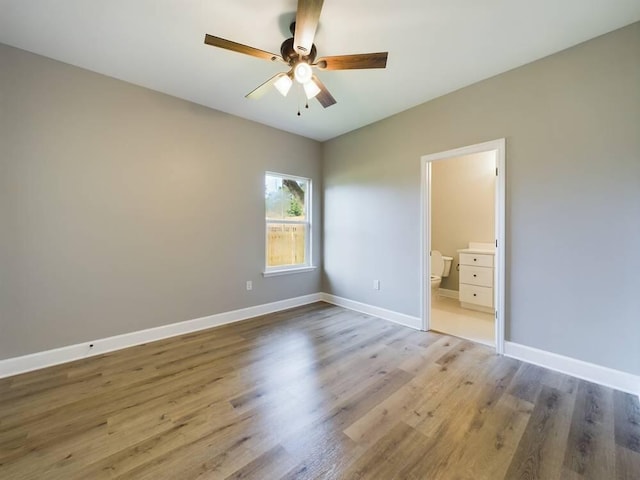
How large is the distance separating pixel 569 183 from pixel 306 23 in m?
2.40

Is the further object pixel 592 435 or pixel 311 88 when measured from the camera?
pixel 311 88

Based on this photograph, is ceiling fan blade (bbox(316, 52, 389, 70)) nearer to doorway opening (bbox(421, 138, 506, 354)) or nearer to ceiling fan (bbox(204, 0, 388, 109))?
ceiling fan (bbox(204, 0, 388, 109))

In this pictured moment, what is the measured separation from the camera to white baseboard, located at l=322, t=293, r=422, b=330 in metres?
3.24

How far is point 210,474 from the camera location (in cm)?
129

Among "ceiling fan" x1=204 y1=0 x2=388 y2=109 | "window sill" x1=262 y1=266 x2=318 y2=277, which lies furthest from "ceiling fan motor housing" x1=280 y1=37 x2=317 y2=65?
"window sill" x1=262 y1=266 x2=318 y2=277

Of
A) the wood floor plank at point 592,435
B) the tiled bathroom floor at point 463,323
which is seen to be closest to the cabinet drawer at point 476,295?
the tiled bathroom floor at point 463,323

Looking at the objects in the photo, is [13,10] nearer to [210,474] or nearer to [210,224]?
[210,224]

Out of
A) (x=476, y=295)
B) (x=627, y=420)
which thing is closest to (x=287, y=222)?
(x=476, y=295)

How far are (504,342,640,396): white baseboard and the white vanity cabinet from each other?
4.72 feet

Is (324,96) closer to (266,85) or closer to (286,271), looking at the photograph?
(266,85)

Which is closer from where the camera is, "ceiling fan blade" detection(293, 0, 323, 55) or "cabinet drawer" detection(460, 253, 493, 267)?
"ceiling fan blade" detection(293, 0, 323, 55)

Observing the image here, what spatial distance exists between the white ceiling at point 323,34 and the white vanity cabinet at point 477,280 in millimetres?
2421

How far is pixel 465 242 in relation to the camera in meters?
4.62

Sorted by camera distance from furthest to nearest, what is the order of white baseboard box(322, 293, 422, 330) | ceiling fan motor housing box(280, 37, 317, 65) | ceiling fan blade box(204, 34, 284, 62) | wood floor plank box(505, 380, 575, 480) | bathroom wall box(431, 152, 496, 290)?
bathroom wall box(431, 152, 496, 290) → white baseboard box(322, 293, 422, 330) → ceiling fan motor housing box(280, 37, 317, 65) → ceiling fan blade box(204, 34, 284, 62) → wood floor plank box(505, 380, 575, 480)
